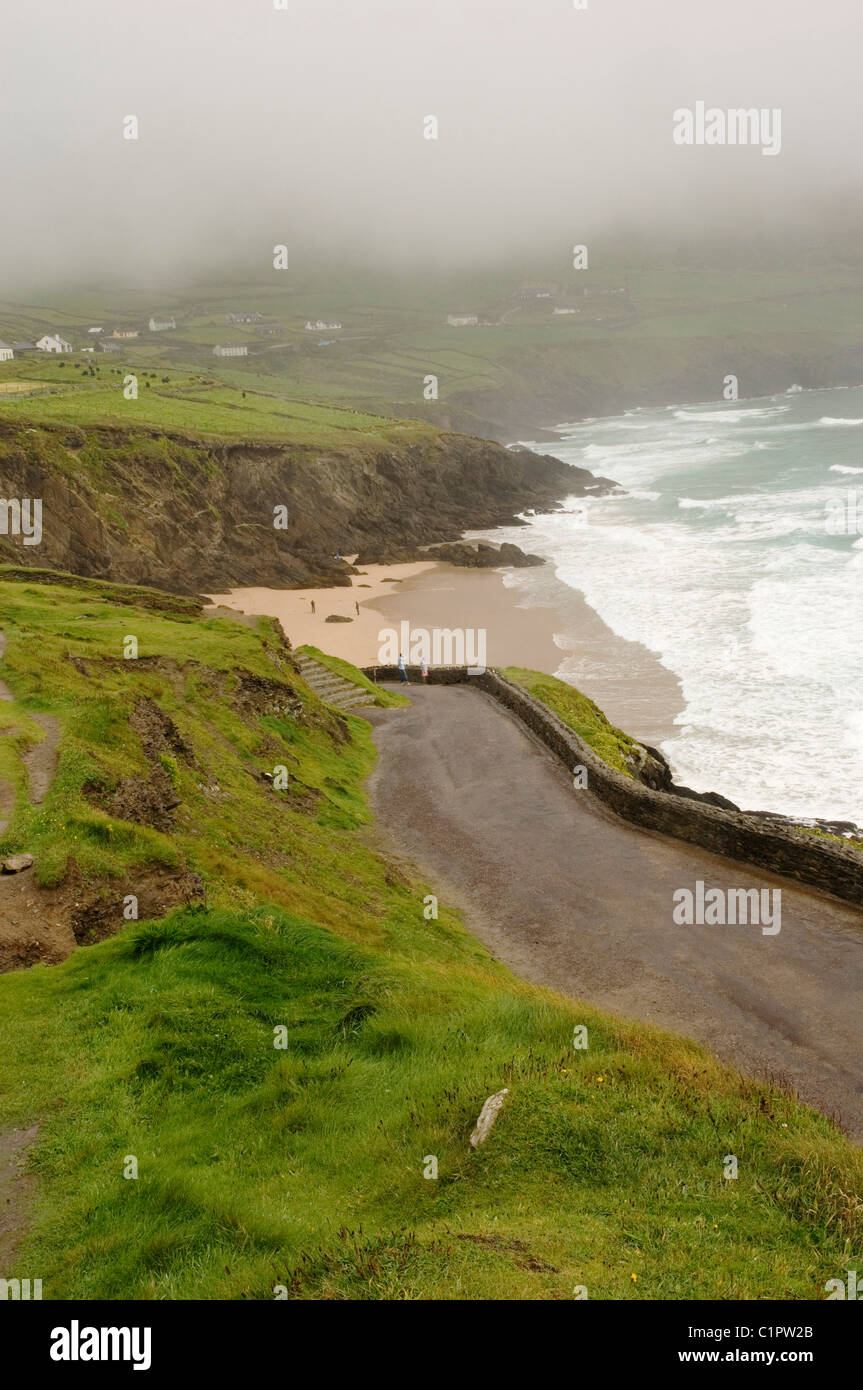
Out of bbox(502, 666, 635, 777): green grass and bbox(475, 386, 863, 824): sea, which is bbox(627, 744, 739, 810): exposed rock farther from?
bbox(475, 386, 863, 824): sea

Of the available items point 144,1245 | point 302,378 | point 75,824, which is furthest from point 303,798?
point 302,378

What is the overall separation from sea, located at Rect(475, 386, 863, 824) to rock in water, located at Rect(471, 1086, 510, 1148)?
72.3 ft

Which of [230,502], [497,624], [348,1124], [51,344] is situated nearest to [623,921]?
[348,1124]

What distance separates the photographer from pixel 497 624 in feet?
172

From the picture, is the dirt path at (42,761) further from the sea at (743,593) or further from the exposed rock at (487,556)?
the exposed rock at (487,556)

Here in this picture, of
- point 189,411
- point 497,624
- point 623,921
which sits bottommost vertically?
point 623,921

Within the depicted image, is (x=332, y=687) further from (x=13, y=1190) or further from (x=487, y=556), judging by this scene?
(x=487, y=556)

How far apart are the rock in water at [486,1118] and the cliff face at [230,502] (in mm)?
46734

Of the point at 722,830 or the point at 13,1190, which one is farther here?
the point at 722,830

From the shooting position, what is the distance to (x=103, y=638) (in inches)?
1092

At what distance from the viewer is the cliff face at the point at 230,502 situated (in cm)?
5578

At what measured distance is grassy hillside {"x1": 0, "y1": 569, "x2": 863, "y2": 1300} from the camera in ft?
23.4

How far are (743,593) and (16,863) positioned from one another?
47735 mm

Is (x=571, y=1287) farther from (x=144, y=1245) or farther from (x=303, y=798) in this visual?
(x=303, y=798)
